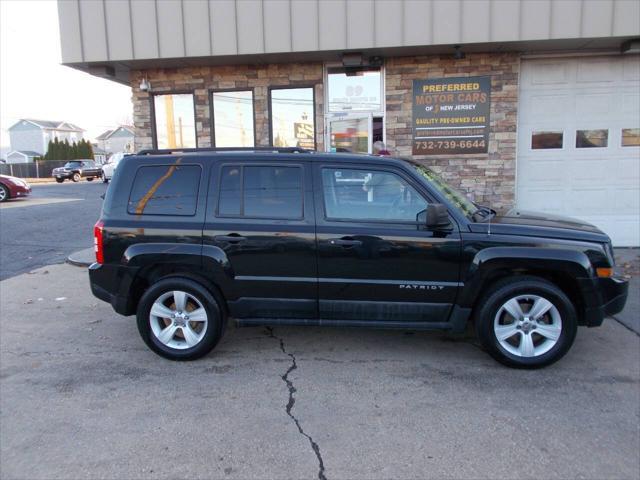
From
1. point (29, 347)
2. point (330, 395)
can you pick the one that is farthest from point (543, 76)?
point (29, 347)

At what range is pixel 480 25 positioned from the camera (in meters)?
7.40

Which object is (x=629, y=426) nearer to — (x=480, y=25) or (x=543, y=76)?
(x=480, y=25)

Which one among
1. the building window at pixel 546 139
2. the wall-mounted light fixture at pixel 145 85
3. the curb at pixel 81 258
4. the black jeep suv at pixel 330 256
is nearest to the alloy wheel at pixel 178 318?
the black jeep suv at pixel 330 256

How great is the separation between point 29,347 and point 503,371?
178 inches

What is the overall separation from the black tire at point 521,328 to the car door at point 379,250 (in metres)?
0.31

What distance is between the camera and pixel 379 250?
4.21 m

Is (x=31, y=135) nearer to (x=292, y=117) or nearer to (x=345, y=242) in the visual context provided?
(x=292, y=117)

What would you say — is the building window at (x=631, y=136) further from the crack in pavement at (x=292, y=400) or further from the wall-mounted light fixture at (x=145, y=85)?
the wall-mounted light fixture at (x=145, y=85)

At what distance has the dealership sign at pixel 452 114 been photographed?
829 cm

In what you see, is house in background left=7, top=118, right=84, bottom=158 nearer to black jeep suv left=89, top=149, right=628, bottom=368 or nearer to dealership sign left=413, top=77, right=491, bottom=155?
dealership sign left=413, top=77, right=491, bottom=155

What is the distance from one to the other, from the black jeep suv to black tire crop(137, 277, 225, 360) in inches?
0.5

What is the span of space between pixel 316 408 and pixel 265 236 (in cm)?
150

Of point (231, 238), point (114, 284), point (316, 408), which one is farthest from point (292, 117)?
point (316, 408)

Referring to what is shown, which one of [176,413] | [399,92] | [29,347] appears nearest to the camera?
[176,413]
